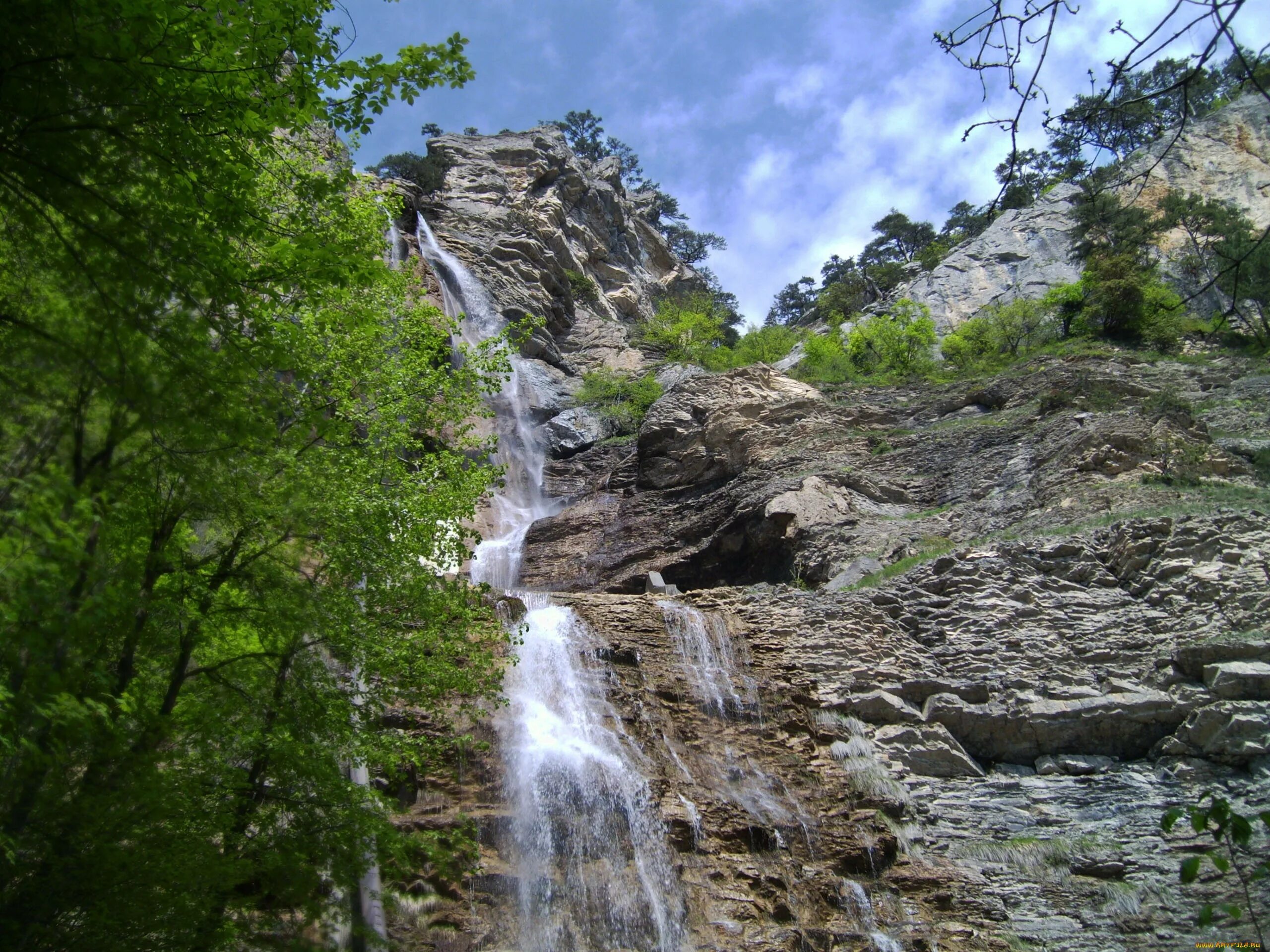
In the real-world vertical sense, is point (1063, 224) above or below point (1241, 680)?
above

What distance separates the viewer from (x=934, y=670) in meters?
14.8

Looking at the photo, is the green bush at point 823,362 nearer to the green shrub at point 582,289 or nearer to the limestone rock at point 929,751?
the green shrub at point 582,289

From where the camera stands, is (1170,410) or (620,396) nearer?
(1170,410)

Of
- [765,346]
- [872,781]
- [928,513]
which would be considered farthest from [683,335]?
[872,781]

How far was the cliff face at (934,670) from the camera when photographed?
10758mm

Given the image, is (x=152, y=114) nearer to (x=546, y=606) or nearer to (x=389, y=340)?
(x=389, y=340)

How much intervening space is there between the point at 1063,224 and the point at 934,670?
3930cm

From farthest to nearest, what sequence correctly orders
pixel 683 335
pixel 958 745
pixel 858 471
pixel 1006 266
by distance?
pixel 1006 266 < pixel 683 335 < pixel 858 471 < pixel 958 745

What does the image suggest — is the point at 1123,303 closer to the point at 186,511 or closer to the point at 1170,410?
the point at 1170,410

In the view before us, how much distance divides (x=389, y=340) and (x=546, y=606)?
7353 mm

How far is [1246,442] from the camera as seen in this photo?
18969 mm

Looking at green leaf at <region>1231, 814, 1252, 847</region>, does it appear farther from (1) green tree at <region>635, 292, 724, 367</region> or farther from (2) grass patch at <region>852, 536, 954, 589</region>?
(1) green tree at <region>635, 292, 724, 367</region>

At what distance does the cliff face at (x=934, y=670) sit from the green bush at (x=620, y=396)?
849 cm

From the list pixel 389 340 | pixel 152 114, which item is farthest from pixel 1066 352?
pixel 152 114
